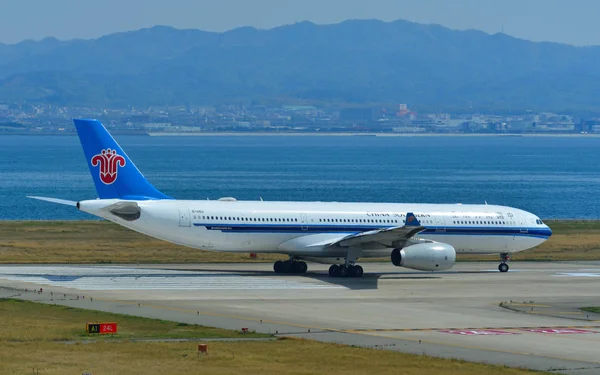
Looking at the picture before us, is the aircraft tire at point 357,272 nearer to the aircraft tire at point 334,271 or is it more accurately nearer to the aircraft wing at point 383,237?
the aircraft tire at point 334,271

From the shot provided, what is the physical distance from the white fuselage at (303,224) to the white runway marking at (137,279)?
1.86m

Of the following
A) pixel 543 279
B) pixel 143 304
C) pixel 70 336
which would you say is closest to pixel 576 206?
pixel 543 279

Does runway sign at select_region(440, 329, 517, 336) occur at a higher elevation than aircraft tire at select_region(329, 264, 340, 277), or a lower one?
lower

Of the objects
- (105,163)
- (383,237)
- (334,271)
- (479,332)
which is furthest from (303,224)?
(479,332)

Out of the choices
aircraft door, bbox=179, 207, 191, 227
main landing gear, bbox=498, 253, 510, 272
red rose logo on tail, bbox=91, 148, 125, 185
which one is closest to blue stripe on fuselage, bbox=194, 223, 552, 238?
aircraft door, bbox=179, 207, 191, 227

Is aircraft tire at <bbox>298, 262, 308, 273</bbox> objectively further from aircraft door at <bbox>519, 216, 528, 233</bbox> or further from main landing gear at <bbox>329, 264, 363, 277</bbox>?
aircraft door at <bbox>519, 216, 528, 233</bbox>

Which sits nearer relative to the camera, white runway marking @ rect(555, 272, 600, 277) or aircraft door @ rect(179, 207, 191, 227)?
aircraft door @ rect(179, 207, 191, 227)

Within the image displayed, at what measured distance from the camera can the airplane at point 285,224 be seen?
5319cm

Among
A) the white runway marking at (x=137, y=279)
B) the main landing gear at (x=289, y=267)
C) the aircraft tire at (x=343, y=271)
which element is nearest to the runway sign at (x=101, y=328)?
the white runway marking at (x=137, y=279)

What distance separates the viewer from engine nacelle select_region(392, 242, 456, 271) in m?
53.9

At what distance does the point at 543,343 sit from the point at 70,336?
1417 centimetres

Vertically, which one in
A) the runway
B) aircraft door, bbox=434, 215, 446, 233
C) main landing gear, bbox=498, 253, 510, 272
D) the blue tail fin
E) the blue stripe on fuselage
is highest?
the blue tail fin

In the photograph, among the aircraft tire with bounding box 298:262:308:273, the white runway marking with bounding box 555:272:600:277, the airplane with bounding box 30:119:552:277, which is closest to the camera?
the airplane with bounding box 30:119:552:277

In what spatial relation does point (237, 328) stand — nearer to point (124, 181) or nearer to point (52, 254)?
point (124, 181)
